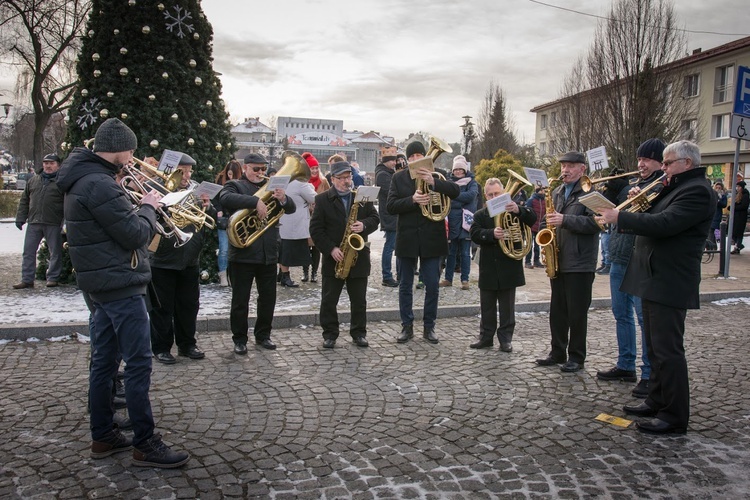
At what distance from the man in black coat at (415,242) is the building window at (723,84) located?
38.2 m

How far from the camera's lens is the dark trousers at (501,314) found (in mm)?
6980

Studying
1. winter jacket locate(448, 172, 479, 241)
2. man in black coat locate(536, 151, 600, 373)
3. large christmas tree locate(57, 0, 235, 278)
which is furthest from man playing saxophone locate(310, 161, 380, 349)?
winter jacket locate(448, 172, 479, 241)

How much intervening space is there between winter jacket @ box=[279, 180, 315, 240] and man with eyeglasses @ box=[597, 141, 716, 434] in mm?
5721

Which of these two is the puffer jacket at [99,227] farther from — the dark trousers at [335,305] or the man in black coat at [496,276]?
the man in black coat at [496,276]

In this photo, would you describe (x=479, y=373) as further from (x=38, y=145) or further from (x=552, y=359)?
(x=38, y=145)

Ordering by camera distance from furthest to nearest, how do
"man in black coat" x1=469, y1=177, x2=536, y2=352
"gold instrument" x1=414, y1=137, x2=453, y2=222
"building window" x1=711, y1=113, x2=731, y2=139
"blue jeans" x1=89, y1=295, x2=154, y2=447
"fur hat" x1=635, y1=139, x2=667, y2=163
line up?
"building window" x1=711, y1=113, x2=731, y2=139 → "gold instrument" x1=414, y1=137, x2=453, y2=222 → "man in black coat" x1=469, y1=177, x2=536, y2=352 → "fur hat" x1=635, y1=139, x2=667, y2=163 → "blue jeans" x1=89, y1=295, x2=154, y2=447

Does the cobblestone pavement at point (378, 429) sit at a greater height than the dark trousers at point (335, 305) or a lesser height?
lesser

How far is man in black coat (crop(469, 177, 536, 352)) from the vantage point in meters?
6.95

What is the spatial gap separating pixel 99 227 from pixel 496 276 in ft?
14.6

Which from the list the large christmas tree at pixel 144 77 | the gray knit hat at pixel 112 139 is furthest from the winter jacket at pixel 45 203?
the gray knit hat at pixel 112 139

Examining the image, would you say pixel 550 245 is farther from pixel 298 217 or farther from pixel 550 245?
pixel 298 217

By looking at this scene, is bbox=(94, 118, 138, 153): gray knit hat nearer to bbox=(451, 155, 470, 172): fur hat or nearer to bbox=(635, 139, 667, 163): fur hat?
bbox=(635, 139, 667, 163): fur hat

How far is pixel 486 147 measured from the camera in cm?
4888

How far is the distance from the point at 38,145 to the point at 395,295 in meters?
21.2
